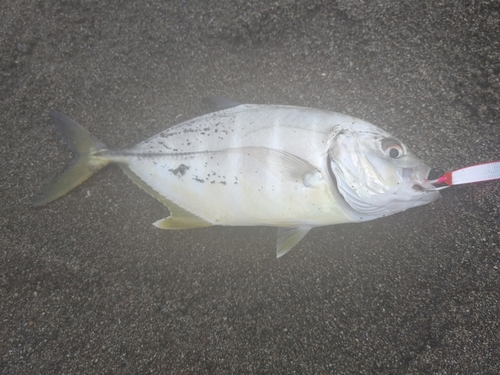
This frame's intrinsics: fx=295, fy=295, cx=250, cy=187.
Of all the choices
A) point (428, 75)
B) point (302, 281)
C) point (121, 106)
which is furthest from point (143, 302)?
point (428, 75)

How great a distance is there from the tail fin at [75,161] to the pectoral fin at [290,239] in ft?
3.39

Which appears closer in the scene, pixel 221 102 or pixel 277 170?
pixel 277 170

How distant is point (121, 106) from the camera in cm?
172

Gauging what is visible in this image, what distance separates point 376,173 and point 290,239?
51 cm

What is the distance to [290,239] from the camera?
148 centimetres

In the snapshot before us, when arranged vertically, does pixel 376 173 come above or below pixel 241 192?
above

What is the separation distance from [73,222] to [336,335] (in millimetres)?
1515

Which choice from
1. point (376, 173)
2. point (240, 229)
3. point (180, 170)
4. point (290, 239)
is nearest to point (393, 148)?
point (376, 173)

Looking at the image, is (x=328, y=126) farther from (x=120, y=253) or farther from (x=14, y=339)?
(x=14, y=339)

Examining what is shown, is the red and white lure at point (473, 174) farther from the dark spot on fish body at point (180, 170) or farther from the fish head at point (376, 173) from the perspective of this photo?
Result: the dark spot on fish body at point (180, 170)

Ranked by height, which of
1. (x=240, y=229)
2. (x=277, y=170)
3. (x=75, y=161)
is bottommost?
(x=240, y=229)

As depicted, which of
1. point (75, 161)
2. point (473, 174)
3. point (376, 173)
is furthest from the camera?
point (75, 161)

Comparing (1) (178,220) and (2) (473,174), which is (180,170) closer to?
(1) (178,220)

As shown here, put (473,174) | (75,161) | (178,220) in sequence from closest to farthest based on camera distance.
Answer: (473,174)
(178,220)
(75,161)
